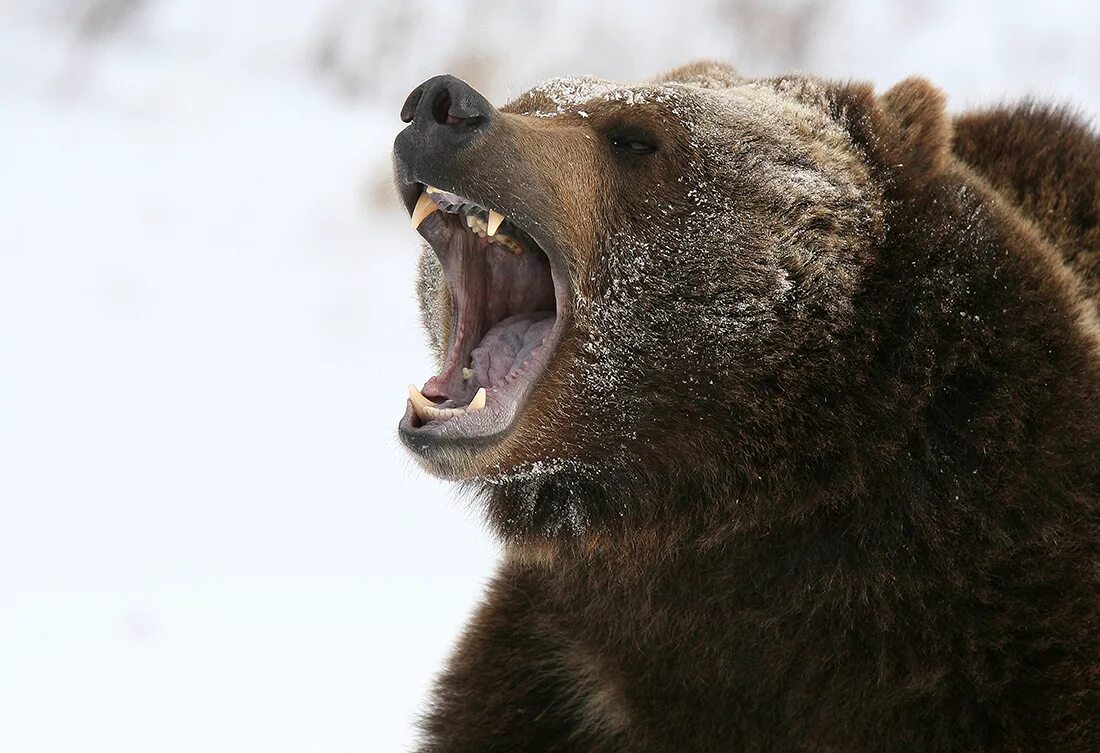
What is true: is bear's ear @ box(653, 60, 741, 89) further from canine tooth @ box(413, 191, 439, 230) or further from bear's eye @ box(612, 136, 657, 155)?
canine tooth @ box(413, 191, 439, 230)

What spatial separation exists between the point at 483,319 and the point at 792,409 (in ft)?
2.65

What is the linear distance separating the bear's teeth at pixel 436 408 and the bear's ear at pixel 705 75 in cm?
107

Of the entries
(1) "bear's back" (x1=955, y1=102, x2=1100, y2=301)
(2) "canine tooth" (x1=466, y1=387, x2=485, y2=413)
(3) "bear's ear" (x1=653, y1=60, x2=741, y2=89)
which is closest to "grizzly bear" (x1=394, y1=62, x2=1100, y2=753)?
(2) "canine tooth" (x1=466, y1=387, x2=485, y2=413)

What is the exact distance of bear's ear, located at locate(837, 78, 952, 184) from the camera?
10.9 ft

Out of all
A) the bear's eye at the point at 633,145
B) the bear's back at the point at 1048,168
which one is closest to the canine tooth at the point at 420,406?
the bear's eye at the point at 633,145

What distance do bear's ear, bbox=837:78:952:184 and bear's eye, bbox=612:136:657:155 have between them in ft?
1.79

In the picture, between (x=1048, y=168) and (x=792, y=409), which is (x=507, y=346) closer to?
(x=792, y=409)

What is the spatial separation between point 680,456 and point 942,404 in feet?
1.97

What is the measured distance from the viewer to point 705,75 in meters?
3.81

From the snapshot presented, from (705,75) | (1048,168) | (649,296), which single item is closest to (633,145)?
(649,296)

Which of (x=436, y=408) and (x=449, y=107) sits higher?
(x=449, y=107)

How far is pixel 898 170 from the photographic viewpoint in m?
3.29

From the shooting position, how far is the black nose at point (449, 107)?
295 centimetres

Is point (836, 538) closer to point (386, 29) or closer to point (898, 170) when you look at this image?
point (898, 170)
